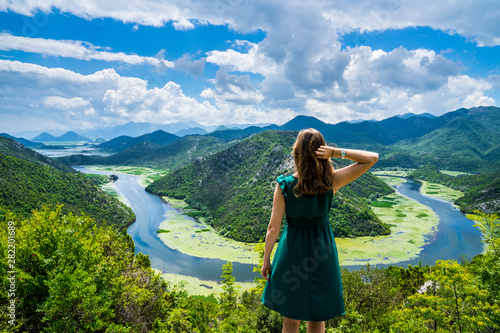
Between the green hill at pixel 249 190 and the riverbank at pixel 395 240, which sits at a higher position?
the green hill at pixel 249 190

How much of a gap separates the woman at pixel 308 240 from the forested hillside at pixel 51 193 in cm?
5681

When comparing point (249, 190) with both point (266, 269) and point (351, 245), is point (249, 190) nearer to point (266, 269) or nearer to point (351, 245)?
point (351, 245)

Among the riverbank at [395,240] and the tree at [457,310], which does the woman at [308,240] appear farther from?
the riverbank at [395,240]

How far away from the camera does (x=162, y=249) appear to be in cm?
5794

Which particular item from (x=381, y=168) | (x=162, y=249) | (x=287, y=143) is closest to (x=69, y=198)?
(x=162, y=249)

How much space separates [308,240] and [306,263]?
247 millimetres

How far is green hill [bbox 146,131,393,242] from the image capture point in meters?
69.1

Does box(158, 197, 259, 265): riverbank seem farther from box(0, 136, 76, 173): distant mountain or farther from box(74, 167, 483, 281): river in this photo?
box(0, 136, 76, 173): distant mountain

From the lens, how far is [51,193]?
206ft

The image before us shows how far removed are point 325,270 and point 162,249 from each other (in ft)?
200

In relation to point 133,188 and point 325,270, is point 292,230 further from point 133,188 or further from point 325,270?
point 133,188

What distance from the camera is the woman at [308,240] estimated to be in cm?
292

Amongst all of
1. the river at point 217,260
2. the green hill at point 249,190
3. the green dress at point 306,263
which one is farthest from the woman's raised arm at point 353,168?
the green hill at point 249,190

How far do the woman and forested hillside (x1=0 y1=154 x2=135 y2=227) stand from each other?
5681 cm
